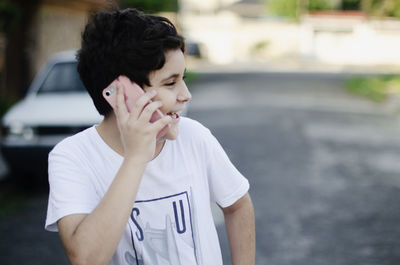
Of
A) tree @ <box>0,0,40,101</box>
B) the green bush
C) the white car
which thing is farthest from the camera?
the green bush

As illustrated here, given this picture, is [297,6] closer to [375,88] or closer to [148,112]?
[375,88]

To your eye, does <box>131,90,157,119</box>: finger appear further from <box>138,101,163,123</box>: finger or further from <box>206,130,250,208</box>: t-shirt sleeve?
<box>206,130,250,208</box>: t-shirt sleeve

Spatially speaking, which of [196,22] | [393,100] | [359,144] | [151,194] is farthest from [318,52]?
[151,194]

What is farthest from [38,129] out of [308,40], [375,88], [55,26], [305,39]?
[305,39]

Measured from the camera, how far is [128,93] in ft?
5.15

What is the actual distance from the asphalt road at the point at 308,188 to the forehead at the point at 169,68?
10.9ft

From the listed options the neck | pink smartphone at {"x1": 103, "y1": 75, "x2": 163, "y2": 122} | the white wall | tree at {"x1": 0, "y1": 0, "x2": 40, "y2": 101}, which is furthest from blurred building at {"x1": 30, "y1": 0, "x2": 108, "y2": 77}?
the white wall

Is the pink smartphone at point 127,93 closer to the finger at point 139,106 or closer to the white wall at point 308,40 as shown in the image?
the finger at point 139,106

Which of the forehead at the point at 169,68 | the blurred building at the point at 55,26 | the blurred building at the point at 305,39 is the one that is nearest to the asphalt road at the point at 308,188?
the forehead at the point at 169,68

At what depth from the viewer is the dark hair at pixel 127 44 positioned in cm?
157

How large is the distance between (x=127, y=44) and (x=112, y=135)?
32 cm

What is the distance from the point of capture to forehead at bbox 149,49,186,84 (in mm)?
1604

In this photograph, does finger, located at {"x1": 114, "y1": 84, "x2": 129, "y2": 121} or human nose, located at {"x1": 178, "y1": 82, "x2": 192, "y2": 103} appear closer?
finger, located at {"x1": 114, "y1": 84, "x2": 129, "y2": 121}

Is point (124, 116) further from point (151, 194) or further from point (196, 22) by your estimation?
point (196, 22)
